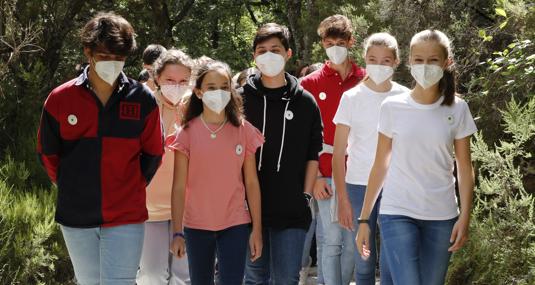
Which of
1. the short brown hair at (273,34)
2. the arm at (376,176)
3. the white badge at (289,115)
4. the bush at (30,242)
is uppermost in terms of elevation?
the short brown hair at (273,34)

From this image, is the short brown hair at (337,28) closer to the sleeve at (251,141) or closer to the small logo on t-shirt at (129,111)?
the sleeve at (251,141)

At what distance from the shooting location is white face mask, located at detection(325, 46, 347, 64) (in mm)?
6727

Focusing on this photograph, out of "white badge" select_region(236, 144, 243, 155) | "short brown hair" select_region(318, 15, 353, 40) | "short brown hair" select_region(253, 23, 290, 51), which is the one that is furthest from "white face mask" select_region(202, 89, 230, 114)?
"short brown hair" select_region(318, 15, 353, 40)

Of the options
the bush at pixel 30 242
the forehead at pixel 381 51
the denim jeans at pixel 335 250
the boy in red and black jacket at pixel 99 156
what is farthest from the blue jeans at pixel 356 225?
the bush at pixel 30 242

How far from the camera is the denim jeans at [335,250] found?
6.41 meters

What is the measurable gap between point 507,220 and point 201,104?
2.38 meters

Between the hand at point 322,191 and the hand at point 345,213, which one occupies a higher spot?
the hand at point 322,191

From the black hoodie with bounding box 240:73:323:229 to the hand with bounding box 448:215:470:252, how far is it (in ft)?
3.24

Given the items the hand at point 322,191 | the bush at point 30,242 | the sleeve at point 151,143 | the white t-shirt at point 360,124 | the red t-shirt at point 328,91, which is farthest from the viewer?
the bush at point 30,242

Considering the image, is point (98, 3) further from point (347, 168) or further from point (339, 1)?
point (347, 168)

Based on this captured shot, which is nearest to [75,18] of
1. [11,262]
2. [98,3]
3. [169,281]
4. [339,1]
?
[98,3]

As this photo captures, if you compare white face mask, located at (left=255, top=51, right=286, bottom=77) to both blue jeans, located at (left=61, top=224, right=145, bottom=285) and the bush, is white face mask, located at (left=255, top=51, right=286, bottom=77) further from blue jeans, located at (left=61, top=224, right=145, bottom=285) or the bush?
the bush

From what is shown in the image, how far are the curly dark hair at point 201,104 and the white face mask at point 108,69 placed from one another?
844 millimetres

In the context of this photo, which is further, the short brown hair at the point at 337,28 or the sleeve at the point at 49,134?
the short brown hair at the point at 337,28
